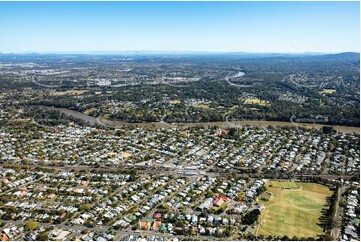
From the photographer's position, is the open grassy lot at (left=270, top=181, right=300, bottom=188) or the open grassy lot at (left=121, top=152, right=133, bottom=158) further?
the open grassy lot at (left=121, top=152, right=133, bottom=158)

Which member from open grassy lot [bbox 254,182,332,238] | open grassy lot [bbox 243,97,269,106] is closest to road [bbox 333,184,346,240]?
open grassy lot [bbox 254,182,332,238]

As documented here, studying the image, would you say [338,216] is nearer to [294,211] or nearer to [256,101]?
[294,211]

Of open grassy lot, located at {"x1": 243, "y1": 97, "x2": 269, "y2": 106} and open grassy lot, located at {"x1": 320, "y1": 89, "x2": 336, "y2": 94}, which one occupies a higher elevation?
open grassy lot, located at {"x1": 320, "y1": 89, "x2": 336, "y2": 94}

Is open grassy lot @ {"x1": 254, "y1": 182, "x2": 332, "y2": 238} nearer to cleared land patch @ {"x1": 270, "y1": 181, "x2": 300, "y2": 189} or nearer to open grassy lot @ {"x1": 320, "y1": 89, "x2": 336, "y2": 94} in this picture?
cleared land patch @ {"x1": 270, "y1": 181, "x2": 300, "y2": 189}

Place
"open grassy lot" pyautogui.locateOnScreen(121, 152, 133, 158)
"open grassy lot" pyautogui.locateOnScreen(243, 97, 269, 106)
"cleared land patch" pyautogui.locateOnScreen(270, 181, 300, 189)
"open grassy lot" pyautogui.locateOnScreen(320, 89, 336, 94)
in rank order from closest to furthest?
"cleared land patch" pyautogui.locateOnScreen(270, 181, 300, 189)
"open grassy lot" pyautogui.locateOnScreen(121, 152, 133, 158)
"open grassy lot" pyautogui.locateOnScreen(243, 97, 269, 106)
"open grassy lot" pyautogui.locateOnScreen(320, 89, 336, 94)

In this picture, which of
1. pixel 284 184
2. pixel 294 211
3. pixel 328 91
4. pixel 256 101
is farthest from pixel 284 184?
pixel 328 91

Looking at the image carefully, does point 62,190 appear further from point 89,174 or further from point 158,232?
point 158,232

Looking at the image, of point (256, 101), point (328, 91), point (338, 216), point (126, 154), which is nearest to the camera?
point (338, 216)

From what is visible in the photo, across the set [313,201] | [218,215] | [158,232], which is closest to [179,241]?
[158,232]

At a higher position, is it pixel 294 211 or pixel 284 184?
pixel 284 184

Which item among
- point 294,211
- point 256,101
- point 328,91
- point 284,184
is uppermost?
point 328,91
